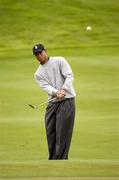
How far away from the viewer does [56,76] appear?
4.16 meters

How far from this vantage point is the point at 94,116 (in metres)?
5.07

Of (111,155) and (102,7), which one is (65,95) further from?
(102,7)

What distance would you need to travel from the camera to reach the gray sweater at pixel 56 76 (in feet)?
13.5

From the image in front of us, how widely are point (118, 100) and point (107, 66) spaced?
0.31 meters

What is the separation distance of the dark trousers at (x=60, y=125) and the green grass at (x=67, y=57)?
0.44 metres

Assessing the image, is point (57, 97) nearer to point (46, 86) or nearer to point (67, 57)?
point (46, 86)

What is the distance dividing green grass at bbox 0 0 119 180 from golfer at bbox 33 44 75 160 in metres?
0.48

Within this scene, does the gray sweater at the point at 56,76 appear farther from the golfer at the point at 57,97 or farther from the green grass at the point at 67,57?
the green grass at the point at 67,57

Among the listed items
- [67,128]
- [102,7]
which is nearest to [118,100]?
[102,7]

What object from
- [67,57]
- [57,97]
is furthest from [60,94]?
[67,57]

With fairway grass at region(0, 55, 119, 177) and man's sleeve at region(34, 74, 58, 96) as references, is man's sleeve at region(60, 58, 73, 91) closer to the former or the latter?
man's sleeve at region(34, 74, 58, 96)

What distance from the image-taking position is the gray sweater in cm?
411

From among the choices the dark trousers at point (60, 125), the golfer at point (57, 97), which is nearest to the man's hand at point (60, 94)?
the golfer at point (57, 97)

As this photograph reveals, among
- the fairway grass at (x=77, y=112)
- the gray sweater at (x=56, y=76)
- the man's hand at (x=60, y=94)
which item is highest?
the gray sweater at (x=56, y=76)
